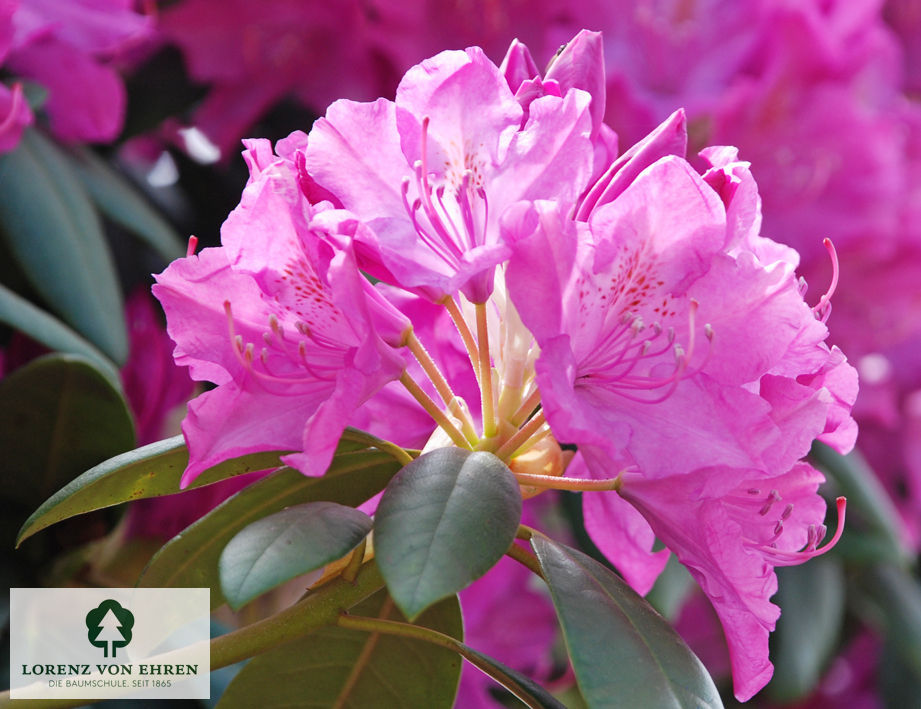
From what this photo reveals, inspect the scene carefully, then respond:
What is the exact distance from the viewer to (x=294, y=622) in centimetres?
55

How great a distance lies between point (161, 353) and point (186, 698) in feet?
1.00

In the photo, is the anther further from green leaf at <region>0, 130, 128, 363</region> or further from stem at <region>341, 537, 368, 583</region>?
green leaf at <region>0, 130, 128, 363</region>

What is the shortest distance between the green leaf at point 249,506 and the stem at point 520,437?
9 cm

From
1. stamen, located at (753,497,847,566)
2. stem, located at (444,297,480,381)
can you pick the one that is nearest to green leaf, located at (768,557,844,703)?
stamen, located at (753,497,847,566)

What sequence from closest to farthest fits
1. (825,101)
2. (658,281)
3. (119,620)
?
(658,281) < (119,620) < (825,101)

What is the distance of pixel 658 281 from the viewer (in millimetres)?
574

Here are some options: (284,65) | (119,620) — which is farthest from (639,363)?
(284,65)

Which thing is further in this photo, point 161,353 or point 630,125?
point 630,125

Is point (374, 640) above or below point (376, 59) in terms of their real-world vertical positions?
below

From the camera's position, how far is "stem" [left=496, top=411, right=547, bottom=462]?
58 cm

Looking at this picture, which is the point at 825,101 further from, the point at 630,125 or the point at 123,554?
the point at 123,554

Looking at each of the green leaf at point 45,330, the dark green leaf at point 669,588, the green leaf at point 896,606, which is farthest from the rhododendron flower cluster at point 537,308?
the green leaf at point 896,606

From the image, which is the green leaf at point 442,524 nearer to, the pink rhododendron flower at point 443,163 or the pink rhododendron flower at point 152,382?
the pink rhododendron flower at point 443,163

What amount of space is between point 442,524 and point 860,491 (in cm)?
94
